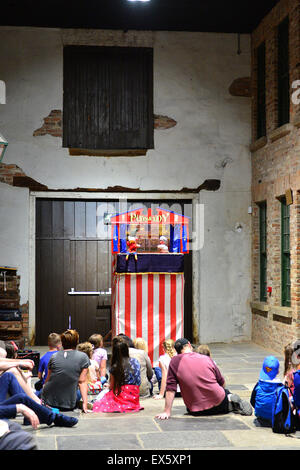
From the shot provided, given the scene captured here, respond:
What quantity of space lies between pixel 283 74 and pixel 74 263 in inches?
235

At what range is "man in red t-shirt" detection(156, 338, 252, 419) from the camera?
7.66m

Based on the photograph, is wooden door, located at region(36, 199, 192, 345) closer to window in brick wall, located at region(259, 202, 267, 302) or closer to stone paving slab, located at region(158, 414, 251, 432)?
window in brick wall, located at region(259, 202, 267, 302)

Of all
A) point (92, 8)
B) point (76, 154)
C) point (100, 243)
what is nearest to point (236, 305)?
point (100, 243)

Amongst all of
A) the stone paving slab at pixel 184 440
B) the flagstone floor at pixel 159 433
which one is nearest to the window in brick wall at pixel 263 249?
the flagstone floor at pixel 159 433

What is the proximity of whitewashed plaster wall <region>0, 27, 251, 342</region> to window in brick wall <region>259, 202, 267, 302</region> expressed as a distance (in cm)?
37

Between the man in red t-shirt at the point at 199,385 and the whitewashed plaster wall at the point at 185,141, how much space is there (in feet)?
21.9

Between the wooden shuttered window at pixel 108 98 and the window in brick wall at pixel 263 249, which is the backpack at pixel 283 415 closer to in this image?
the window in brick wall at pixel 263 249

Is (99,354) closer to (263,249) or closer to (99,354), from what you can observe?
(99,354)

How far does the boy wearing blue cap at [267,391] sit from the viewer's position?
7176 millimetres

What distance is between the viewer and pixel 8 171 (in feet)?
46.1

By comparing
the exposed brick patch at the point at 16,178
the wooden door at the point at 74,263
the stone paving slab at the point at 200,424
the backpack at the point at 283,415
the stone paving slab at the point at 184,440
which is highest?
the exposed brick patch at the point at 16,178

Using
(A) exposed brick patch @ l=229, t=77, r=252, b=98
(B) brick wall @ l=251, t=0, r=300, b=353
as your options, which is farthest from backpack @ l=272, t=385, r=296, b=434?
(A) exposed brick patch @ l=229, t=77, r=252, b=98

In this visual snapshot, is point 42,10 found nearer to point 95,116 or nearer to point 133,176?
point 95,116

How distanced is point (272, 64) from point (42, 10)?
4.87 meters
